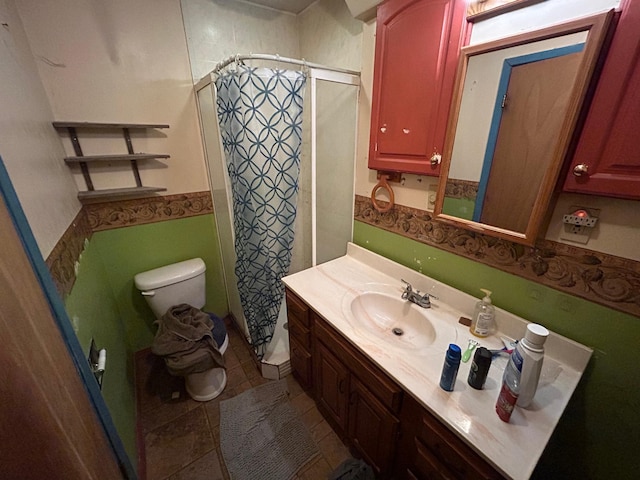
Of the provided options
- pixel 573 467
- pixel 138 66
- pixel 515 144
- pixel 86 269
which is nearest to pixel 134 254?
pixel 86 269

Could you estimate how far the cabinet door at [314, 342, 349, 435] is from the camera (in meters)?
1.12

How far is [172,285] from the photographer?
165 centimetres

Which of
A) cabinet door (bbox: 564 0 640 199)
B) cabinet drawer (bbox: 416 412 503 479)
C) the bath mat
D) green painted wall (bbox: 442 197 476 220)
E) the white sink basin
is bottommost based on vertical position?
the bath mat

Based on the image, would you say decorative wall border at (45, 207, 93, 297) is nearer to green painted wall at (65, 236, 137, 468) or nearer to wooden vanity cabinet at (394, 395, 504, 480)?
green painted wall at (65, 236, 137, 468)

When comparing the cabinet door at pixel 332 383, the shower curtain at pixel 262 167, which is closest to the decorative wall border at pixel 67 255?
the shower curtain at pixel 262 167

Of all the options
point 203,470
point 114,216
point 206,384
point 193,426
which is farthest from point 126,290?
point 203,470

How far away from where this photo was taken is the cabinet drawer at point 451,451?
64 cm

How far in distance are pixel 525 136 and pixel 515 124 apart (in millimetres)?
52

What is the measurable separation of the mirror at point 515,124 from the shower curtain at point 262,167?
73 centimetres

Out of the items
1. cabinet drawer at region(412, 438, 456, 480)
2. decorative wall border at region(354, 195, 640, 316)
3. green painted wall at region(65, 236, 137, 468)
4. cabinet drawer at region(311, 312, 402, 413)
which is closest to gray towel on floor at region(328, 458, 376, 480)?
cabinet drawer at region(412, 438, 456, 480)

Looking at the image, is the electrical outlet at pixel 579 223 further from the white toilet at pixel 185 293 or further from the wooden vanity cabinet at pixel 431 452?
the white toilet at pixel 185 293

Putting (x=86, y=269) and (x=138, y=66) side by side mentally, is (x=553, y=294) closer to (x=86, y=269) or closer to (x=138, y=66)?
(x=86, y=269)

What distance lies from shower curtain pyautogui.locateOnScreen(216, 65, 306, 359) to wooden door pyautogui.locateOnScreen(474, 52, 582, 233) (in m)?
0.87

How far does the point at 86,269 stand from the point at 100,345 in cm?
37
